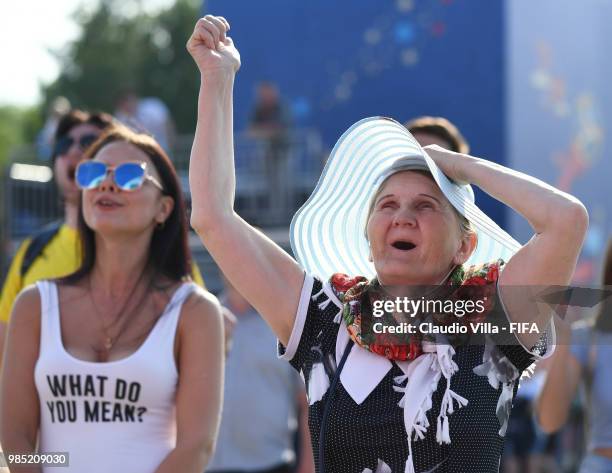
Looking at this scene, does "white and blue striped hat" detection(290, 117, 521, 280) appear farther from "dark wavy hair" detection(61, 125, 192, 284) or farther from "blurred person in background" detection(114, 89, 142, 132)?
"blurred person in background" detection(114, 89, 142, 132)

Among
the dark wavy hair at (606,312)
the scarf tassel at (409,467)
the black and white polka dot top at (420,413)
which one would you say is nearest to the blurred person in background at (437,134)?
the dark wavy hair at (606,312)

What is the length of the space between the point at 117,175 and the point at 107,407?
2.69ft

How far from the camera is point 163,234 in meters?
3.94

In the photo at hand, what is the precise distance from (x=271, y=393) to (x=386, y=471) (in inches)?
125

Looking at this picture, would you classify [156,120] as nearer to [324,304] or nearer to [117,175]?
[117,175]

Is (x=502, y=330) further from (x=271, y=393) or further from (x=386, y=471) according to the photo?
(x=271, y=393)

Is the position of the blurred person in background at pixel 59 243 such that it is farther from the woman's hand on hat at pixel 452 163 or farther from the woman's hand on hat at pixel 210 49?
the woman's hand on hat at pixel 452 163

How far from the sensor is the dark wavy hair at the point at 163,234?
3887mm

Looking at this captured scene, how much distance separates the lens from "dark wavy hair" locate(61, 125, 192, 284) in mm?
3887

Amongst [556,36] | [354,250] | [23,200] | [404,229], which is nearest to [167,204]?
[354,250]

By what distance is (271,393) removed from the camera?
5.86 metres

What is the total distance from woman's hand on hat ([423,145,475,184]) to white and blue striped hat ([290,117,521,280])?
0.11m

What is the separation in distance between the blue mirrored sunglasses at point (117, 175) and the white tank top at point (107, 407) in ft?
1.94

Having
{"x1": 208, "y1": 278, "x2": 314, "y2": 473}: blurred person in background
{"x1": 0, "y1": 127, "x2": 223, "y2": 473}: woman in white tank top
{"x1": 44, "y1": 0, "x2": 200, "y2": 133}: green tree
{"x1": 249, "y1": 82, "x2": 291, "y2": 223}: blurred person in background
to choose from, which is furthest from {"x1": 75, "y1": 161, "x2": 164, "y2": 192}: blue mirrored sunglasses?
{"x1": 44, "y1": 0, "x2": 200, "y2": 133}: green tree
